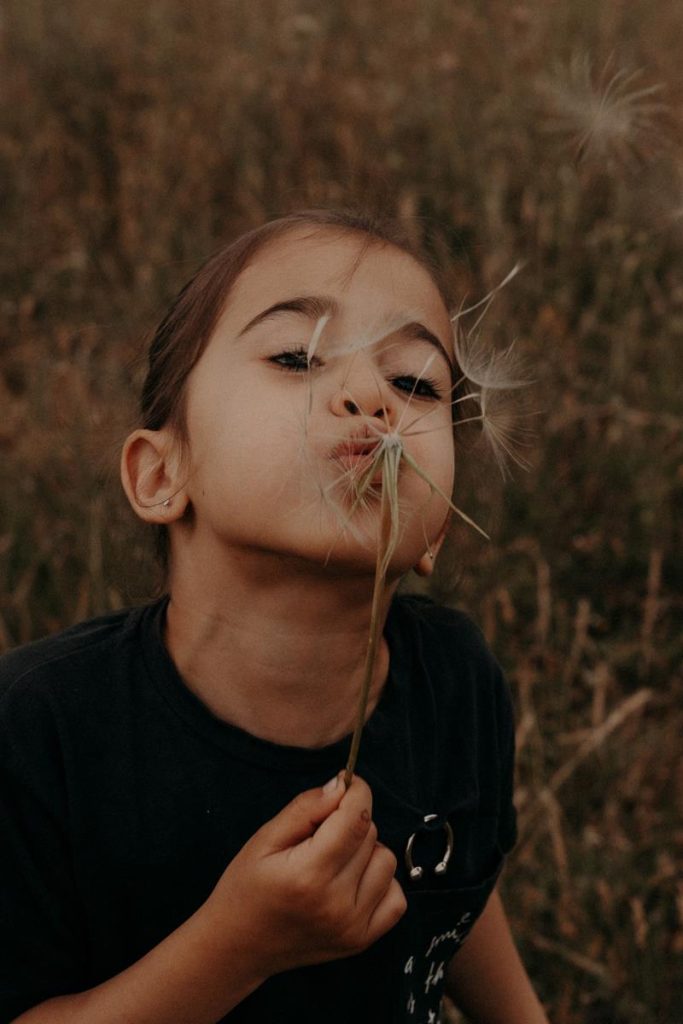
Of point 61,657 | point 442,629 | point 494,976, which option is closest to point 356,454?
point 61,657

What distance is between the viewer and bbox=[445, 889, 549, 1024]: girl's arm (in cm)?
174

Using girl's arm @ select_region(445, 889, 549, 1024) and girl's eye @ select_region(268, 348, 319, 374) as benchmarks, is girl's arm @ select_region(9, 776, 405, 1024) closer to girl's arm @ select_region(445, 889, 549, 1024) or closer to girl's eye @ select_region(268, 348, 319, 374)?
girl's eye @ select_region(268, 348, 319, 374)

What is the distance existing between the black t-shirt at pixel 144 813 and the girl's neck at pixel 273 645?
25 millimetres

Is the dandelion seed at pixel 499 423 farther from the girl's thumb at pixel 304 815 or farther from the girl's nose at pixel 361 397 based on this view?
the girl's thumb at pixel 304 815

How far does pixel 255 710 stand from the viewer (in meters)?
1.41

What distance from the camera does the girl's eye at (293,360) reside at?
1296 millimetres

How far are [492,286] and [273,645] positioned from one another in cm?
214

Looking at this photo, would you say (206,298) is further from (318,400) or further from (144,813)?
(144,813)

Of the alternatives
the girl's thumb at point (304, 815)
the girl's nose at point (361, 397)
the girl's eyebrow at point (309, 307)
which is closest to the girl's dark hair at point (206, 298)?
the girl's eyebrow at point (309, 307)

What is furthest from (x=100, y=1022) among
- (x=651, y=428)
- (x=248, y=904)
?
(x=651, y=428)

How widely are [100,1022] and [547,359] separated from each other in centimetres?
222

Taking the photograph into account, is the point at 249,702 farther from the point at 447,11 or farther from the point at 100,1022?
the point at 447,11

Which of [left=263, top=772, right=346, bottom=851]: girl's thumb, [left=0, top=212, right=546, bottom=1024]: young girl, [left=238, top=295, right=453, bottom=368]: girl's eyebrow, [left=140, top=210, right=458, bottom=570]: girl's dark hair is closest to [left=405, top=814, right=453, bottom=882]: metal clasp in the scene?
[left=0, top=212, right=546, bottom=1024]: young girl

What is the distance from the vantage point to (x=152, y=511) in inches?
56.0
